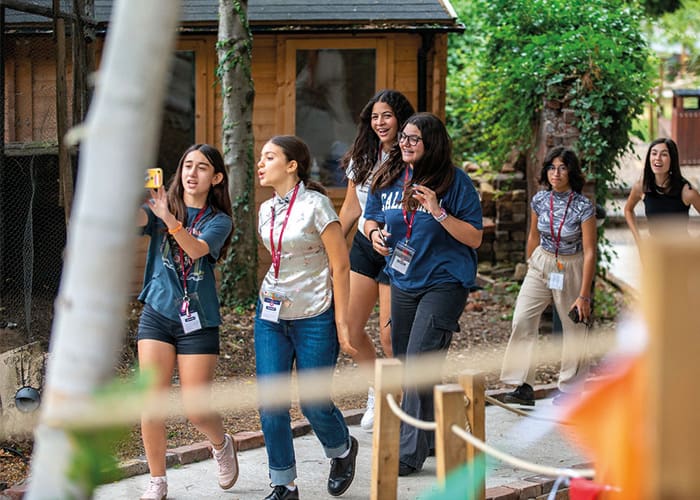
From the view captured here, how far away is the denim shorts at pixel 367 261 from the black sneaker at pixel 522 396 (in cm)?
160

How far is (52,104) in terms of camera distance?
709 centimetres

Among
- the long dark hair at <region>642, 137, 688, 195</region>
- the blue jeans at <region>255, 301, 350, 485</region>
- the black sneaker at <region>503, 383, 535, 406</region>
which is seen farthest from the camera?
the long dark hair at <region>642, 137, 688, 195</region>

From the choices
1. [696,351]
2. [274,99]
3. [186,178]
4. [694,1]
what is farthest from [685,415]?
[694,1]

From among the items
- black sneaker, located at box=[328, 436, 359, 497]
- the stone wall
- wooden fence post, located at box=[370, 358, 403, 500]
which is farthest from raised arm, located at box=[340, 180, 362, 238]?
the stone wall

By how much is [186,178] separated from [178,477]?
1.69 metres

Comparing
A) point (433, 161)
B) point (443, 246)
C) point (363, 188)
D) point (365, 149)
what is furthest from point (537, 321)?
point (433, 161)

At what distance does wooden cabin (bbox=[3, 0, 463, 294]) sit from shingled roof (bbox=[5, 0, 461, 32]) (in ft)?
0.04

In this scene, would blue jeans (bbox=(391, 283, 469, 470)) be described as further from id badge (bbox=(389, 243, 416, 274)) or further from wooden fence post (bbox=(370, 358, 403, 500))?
wooden fence post (bbox=(370, 358, 403, 500))

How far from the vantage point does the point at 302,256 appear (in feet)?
17.4

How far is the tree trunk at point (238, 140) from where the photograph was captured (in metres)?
9.95

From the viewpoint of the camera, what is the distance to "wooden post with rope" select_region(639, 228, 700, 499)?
2.12 meters

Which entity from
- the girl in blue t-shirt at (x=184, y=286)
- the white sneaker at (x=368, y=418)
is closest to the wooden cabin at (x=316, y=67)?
the white sneaker at (x=368, y=418)

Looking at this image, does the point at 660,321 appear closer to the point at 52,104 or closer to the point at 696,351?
the point at 696,351

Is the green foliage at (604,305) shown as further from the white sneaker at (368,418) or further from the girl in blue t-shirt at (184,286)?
the girl in blue t-shirt at (184,286)
